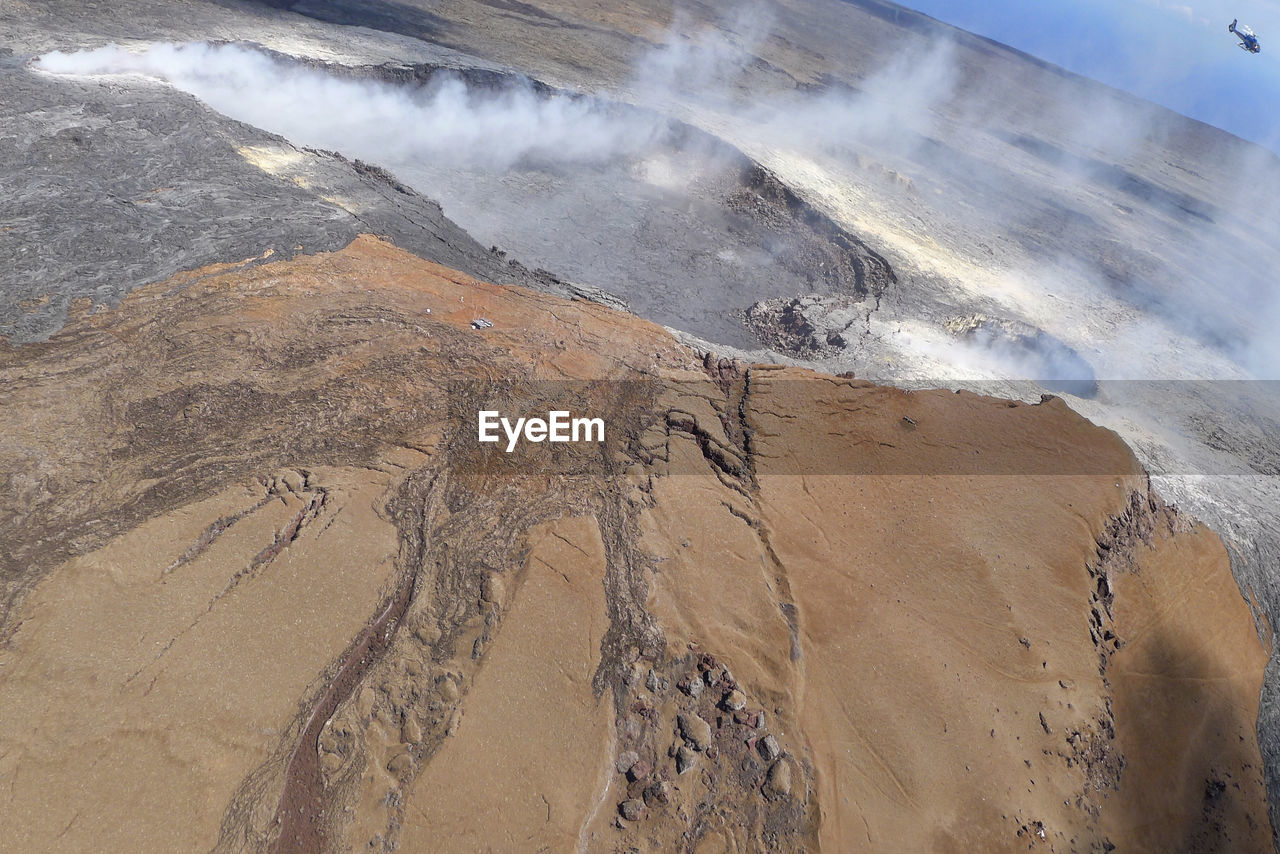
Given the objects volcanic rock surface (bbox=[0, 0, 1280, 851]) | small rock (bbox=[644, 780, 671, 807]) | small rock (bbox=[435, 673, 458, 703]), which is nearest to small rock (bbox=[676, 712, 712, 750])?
volcanic rock surface (bbox=[0, 0, 1280, 851])

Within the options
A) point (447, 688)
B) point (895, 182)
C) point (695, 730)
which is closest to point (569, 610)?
point (447, 688)

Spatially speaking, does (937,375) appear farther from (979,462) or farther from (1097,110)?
(1097,110)

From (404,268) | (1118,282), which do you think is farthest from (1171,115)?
(404,268)

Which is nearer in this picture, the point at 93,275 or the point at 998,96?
the point at 93,275

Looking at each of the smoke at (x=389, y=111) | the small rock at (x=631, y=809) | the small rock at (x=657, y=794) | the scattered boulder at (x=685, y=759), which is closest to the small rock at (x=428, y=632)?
the small rock at (x=631, y=809)

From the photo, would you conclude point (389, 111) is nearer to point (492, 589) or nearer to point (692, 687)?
point (492, 589)

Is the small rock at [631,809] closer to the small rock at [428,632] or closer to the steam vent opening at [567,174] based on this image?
the small rock at [428,632]

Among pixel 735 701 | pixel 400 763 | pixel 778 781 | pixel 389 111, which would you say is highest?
pixel 389 111
